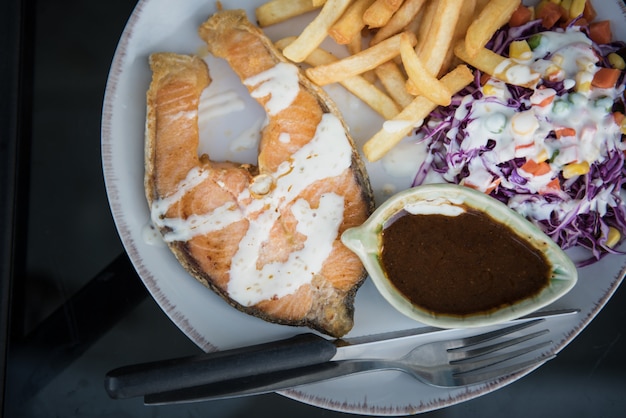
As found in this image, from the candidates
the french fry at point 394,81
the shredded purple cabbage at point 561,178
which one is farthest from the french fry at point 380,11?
the shredded purple cabbage at point 561,178

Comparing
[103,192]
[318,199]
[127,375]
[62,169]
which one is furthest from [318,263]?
[62,169]

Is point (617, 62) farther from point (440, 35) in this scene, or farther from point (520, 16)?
point (440, 35)

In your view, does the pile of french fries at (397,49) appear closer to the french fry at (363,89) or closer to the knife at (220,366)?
the french fry at (363,89)

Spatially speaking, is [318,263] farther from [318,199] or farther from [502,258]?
[502,258]

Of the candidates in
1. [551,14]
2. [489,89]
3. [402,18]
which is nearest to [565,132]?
[489,89]

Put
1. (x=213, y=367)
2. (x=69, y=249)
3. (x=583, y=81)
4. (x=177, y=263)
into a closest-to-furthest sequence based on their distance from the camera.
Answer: (x=213, y=367) → (x=583, y=81) → (x=177, y=263) → (x=69, y=249)

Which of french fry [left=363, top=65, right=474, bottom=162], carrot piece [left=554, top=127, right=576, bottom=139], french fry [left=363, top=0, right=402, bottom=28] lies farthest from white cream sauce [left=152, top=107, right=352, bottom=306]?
carrot piece [left=554, top=127, right=576, bottom=139]
